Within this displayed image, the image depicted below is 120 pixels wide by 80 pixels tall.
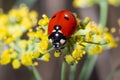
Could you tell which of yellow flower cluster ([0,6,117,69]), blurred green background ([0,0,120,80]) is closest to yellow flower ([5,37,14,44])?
yellow flower cluster ([0,6,117,69])

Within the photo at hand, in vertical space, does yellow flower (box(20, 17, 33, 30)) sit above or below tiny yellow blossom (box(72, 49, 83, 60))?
above

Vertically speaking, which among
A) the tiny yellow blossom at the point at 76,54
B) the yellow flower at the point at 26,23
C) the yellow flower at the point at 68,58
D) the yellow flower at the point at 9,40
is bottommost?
the yellow flower at the point at 68,58

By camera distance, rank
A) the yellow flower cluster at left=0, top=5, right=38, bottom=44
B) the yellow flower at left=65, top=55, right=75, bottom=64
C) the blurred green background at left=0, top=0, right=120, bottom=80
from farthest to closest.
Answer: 1. the blurred green background at left=0, top=0, right=120, bottom=80
2. the yellow flower cluster at left=0, top=5, right=38, bottom=44
3. the yellow flower at left=65, top=55, right=75, bottom=64

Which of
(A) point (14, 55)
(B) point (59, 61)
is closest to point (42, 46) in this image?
(A) point (14, 55)

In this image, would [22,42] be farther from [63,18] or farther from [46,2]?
[46,2]

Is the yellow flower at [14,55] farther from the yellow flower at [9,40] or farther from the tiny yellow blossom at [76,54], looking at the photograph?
the tiny yellow blossom at [76,54]

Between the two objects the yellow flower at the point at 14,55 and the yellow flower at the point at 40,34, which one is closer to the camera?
the yellow flower at the point at 40,34

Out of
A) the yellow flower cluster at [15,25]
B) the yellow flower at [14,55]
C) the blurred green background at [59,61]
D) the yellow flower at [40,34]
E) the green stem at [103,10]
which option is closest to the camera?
the yellow flower at [40,34]

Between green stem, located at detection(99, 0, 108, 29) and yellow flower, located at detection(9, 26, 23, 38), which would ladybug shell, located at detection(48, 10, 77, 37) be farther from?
green stem, located at detection(99, 0, 108, 29)

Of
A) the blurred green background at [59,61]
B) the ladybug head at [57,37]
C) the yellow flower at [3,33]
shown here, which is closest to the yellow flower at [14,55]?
the yellow flower at [3,33]

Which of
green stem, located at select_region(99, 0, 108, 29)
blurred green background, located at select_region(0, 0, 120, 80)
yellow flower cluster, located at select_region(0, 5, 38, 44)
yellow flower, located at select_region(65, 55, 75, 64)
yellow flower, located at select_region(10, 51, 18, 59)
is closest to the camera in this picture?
yellow flower, located at select_region(65, 55, 75, 64)
